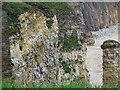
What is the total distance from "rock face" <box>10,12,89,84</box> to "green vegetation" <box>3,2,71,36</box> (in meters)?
0.08

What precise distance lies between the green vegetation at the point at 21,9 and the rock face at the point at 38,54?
78 mm

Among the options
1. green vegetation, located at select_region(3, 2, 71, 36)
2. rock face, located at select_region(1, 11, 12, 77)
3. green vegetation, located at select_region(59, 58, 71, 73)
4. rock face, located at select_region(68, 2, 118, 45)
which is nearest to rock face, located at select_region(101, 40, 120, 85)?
green vegetation, located at select_region(59, 58, 71, 73)

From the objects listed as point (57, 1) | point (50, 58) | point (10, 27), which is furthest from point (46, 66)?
point (57, 1)

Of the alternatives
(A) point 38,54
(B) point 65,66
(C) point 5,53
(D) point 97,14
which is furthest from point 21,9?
(D) point 97,14

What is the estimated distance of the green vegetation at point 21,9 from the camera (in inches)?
308

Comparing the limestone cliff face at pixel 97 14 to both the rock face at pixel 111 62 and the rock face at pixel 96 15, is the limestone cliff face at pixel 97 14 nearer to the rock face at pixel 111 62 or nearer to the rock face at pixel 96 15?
the rock face at pixel 96 15

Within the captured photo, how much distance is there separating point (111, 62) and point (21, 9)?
157cm

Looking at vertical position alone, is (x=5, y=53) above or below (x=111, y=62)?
above

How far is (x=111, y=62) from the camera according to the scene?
8141 millimetres

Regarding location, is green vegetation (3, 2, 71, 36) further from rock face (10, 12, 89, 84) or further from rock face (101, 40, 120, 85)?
rock face (101, 40, 120, 85)

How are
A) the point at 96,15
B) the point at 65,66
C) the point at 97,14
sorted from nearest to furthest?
the point at 65,66, the point at 97,14, the point at 96,15

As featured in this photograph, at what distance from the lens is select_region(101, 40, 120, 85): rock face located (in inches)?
319

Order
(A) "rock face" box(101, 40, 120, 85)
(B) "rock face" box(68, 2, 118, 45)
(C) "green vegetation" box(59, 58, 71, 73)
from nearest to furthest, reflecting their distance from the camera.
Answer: (A) "rock face" box(101, 40, 120, 85), (C) "green vegetation" box(59, 58, 71, 73), (B) "rock face" box(68, 2, 118, 45)

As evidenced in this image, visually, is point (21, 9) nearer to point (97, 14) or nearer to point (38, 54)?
point (38, 54)
